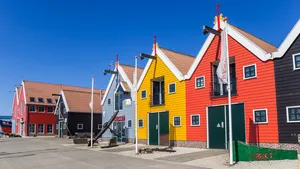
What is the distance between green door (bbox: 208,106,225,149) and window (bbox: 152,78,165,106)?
643 centimetres

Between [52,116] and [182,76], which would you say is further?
[52,116]

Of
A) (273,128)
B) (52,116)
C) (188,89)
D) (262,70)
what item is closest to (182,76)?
(188,89)

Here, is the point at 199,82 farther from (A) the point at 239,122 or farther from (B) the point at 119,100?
(B) the point at 119,100

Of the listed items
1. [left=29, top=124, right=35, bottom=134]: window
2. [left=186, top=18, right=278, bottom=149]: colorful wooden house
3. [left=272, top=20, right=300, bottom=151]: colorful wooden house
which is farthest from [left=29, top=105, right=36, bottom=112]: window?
[left=272, top=20, right=300, bottom=151]: colorful wooden house

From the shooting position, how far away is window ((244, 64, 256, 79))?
17.8m

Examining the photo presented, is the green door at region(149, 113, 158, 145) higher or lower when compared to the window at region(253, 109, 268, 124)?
lower

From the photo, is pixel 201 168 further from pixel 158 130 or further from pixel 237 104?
Answer: pixel 158 130

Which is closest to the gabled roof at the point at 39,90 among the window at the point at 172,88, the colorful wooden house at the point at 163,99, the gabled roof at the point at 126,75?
the gabled roof at the point at 126,75

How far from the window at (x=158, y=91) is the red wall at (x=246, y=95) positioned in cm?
410

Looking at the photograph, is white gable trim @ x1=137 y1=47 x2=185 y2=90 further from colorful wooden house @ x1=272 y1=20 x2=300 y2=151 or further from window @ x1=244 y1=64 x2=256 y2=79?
colorful wooden house @ x1=272 y1=20 x2=300 y2=151

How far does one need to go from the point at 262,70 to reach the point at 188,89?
20.4 feet

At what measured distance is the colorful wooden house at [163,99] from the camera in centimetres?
2281

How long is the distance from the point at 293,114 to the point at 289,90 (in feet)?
4.35

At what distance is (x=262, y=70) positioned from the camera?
681 inches
